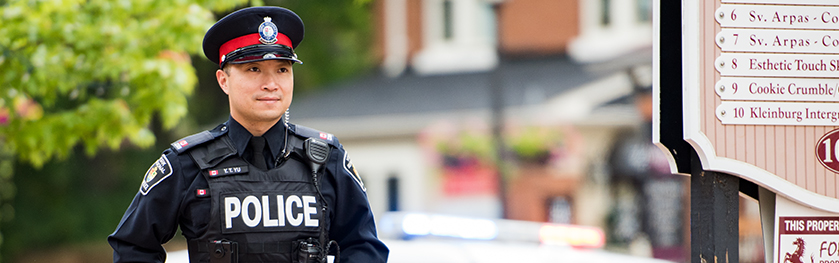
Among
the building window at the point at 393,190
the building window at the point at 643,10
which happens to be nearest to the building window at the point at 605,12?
the building window at the point at 643,10

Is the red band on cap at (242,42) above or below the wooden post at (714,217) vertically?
above

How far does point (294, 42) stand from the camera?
9.18 ft

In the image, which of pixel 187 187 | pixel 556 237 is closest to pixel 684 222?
pixel 556 237

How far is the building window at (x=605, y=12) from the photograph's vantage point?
62.0ft

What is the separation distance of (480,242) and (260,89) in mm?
2935

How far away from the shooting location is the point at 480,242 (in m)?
5.27

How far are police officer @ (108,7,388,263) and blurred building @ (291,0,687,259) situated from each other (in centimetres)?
1039

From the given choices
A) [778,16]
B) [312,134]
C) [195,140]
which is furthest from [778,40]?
A: [195,140]

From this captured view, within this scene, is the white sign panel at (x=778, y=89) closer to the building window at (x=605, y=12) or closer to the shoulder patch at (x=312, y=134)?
the shoulder patch at (x=312, y=134)

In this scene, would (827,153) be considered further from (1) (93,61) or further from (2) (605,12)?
(2) (605,12)

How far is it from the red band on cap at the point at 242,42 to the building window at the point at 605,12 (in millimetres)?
16881

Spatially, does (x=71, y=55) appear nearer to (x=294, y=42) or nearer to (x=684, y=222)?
(x=294, y=42)

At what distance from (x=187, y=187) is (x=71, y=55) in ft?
12.3

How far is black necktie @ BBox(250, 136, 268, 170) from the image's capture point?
263cm
